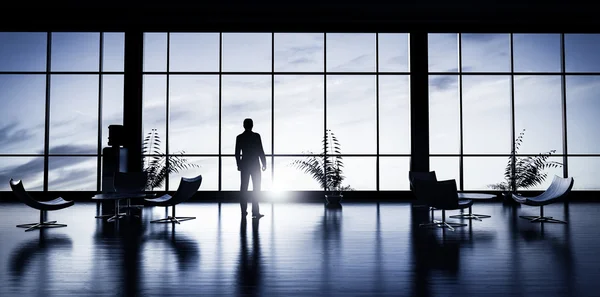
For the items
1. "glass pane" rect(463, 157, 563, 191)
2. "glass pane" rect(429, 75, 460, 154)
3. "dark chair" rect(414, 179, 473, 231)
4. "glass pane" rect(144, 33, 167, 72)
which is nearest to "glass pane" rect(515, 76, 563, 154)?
"glass pane" rect(463, 157, 563, 191)

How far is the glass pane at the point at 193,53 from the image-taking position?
9.78 m

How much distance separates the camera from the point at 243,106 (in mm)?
10352

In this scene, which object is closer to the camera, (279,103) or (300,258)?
(300,258)

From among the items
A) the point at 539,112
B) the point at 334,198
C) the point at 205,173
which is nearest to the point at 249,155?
the point at 334,198

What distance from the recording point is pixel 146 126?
32.1 feet

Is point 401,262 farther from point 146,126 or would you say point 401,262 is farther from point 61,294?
point 146,126

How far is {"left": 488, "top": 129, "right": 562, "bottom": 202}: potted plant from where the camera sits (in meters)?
9.24

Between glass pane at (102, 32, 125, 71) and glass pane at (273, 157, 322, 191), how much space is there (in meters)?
4.86

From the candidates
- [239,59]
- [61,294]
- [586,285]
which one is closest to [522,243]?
[586,285]

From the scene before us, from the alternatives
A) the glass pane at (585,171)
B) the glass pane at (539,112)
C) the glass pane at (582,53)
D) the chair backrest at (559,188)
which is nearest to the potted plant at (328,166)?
the chair backrest at (559,188)

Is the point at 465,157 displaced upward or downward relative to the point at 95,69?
downward

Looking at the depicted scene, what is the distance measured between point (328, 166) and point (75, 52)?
739 cm

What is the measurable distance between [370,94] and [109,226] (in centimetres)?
684
